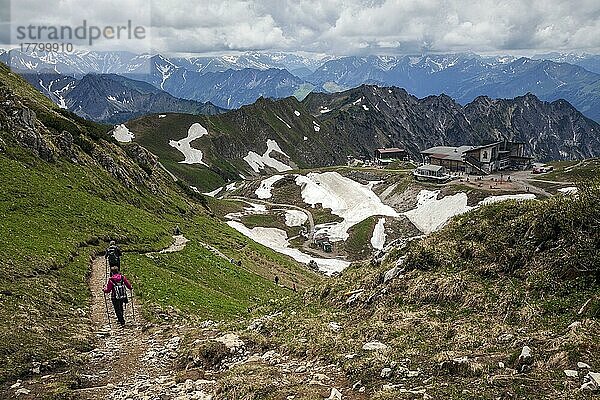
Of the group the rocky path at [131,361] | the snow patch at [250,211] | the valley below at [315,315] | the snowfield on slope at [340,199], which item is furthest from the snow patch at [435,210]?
the rocky path at [131,361]

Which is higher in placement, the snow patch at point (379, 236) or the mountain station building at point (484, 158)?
the mountain station building at point (484, 158)

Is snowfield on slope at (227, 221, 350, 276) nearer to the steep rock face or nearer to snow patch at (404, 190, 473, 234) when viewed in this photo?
snow patch at (404, 190, 473, 234)

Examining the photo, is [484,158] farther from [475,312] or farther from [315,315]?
[475,312]

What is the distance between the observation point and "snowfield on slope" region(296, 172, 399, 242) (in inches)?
4481

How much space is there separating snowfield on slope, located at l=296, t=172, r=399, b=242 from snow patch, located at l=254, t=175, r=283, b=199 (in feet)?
28.3

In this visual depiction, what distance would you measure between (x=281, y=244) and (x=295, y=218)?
20.8 m

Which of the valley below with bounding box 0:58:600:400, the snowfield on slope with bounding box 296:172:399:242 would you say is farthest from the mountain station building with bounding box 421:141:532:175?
the valley below with bounding box 0:58:600:400

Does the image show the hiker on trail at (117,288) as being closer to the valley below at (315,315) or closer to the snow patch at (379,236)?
the valley below at (315,315)

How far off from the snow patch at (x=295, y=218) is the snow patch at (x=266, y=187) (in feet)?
67.6

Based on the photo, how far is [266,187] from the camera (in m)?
155

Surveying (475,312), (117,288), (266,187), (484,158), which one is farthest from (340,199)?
(475,312)

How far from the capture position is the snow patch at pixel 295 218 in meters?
120

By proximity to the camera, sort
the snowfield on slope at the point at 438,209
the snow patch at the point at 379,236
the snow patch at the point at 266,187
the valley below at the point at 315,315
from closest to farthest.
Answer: the valley below at the point at 315,315, the snow patch at the point at 379,236, the snowfield on slope at the point at 438,209, the snow patch at the point at 266,187

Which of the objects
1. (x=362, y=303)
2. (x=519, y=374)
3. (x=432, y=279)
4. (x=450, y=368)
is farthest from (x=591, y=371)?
(x=362, y=303)
